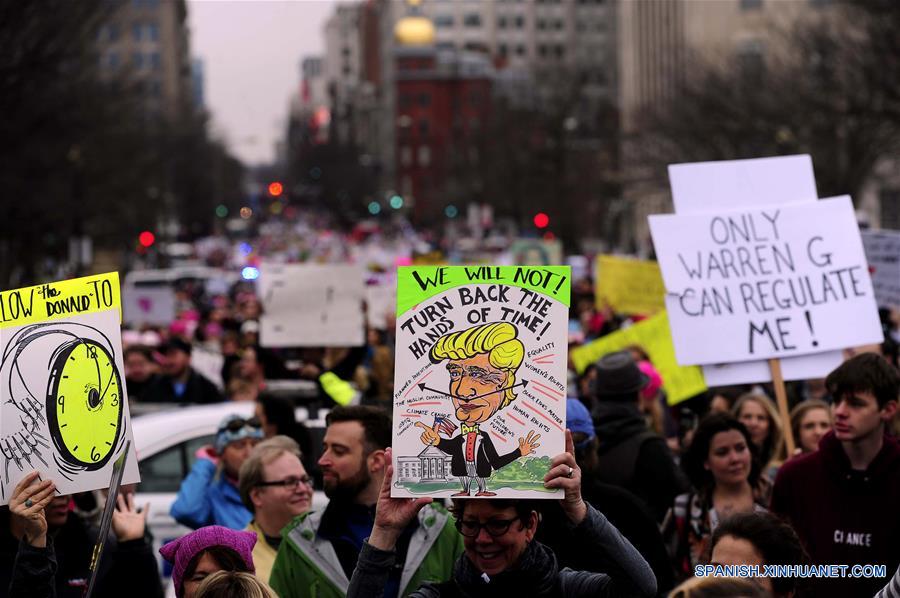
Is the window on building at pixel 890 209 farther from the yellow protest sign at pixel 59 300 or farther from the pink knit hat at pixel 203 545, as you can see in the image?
the pink knit hat at pixel 203 545

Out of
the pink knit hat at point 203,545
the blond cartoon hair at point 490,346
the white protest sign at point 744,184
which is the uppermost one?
the white protest sign at point 744,184

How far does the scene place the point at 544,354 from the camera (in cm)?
481

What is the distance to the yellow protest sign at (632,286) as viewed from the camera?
16.2m

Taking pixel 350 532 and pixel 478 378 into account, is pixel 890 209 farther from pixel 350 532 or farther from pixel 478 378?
pixel 478 378

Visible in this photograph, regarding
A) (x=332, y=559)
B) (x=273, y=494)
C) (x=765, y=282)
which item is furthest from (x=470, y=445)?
(x=765, y=282)

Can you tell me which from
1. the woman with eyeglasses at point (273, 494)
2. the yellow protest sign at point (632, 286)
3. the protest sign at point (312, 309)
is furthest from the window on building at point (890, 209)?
the woman with eyeglasses at point (273, 494)

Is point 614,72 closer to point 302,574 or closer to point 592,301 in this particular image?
point 592,301

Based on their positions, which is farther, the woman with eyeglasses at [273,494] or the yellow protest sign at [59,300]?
the woman with eyeglasses at [273,494]

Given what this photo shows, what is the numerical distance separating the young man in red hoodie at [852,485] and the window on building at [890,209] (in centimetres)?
5635

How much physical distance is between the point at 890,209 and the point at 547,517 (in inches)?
2303

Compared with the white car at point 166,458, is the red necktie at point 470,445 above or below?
above

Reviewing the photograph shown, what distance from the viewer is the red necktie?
15.6 feet

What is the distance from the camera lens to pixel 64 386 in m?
5.52

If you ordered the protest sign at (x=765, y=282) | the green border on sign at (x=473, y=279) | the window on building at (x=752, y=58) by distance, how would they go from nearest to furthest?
1. the green border on sign at (x=473, y=279)
2. the protest sign at (x=765, y=282)
3. the window on building at (x=752, y=58)
